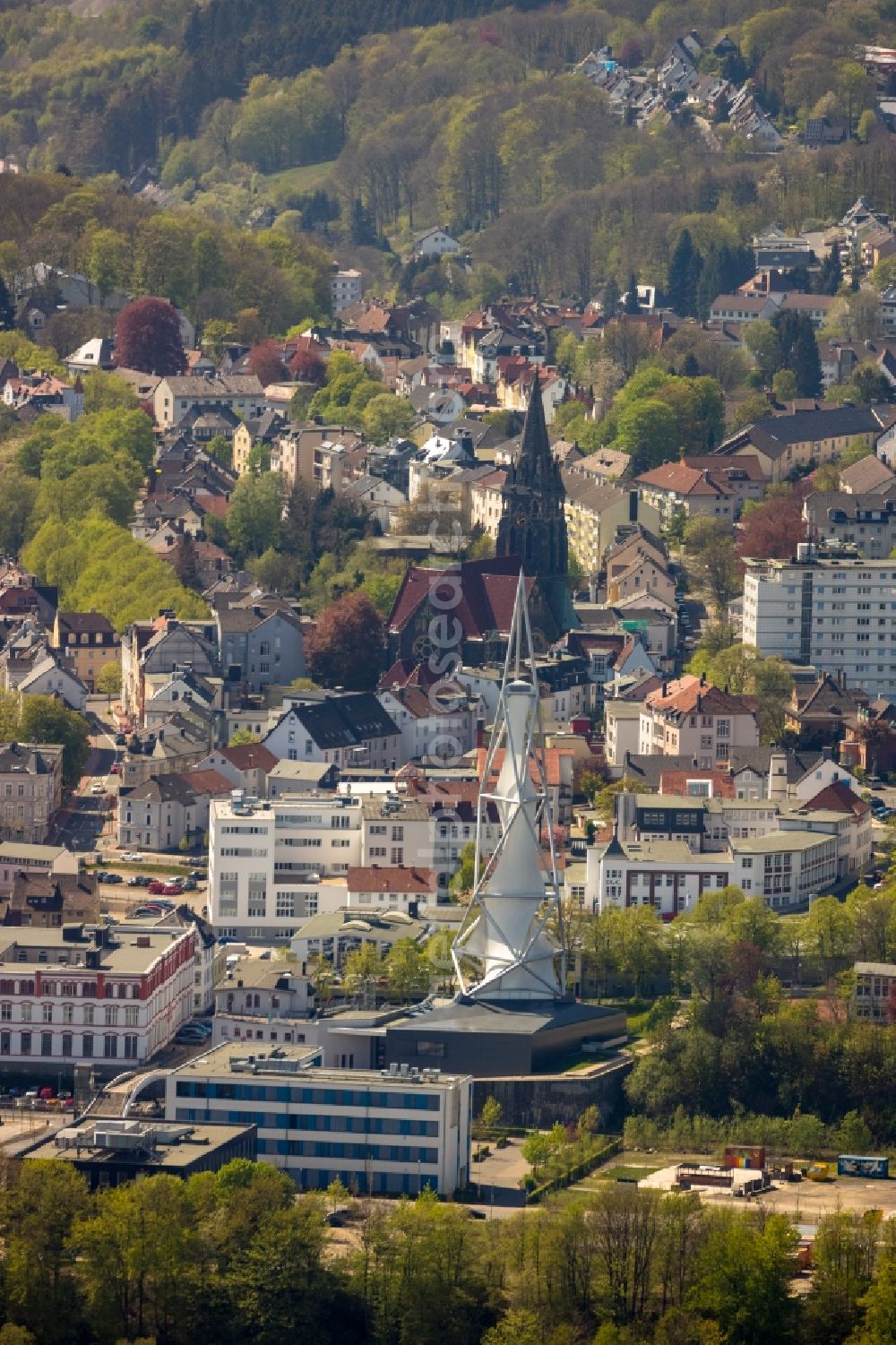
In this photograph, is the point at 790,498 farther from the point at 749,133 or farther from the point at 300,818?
the point at 749,133

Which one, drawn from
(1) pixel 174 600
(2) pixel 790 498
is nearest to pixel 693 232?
(2) pixel 790 498

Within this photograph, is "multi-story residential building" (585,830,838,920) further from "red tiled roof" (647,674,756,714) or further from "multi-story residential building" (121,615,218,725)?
"multi-story residential building" (121,615,218,725)

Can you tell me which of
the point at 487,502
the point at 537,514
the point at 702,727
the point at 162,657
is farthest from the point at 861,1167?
the point at 487,502

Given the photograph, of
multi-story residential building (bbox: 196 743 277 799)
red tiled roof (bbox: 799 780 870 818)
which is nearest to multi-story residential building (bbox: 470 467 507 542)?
multi-story residential building (bbox: 196 743 277 799)

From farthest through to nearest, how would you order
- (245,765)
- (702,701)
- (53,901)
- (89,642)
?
1. (89,642)
2. (702,701)
3. (245,765)
4. (53,901)

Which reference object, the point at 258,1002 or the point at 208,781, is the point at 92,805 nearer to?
the point at 208,781

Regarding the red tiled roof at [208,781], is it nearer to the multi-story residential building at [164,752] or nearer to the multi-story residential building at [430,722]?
the multi-story residential building at [164,752]
